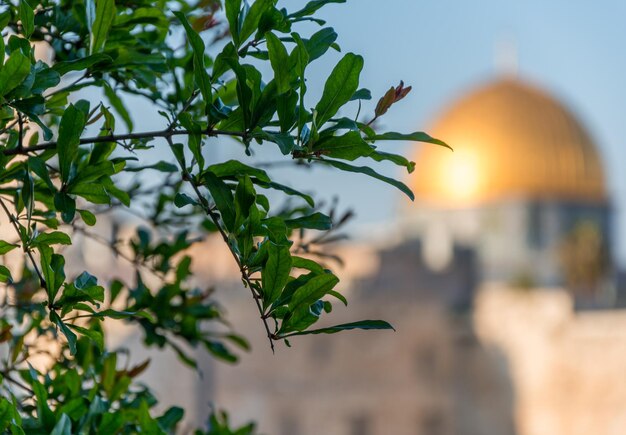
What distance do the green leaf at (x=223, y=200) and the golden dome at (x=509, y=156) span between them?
2259 cm

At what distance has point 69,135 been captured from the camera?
139 cm

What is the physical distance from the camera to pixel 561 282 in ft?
73.4

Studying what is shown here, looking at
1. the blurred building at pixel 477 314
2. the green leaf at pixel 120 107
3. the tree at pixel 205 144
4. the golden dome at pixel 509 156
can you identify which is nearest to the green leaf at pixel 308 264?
the tree at pixel 205 144

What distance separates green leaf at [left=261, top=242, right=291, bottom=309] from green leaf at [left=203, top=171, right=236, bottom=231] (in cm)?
7

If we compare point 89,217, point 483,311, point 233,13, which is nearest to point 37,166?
point 89,217

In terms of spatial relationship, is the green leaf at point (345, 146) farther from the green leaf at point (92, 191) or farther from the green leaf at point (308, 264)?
the green leaf at point (92, 191)

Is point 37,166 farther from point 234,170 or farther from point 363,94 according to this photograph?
point 363,94

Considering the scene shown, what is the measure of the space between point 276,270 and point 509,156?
76.3 ft

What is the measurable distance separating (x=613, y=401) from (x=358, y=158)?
1836cm

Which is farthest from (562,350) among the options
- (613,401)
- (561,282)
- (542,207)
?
(542,207)

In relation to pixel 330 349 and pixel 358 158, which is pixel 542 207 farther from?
pixel 358 158

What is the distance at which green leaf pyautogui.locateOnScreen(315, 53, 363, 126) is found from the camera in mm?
1351

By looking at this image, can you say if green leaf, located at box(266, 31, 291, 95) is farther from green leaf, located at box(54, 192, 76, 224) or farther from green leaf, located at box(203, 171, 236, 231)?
green leaf, located at box(54, 192, 76, 224)

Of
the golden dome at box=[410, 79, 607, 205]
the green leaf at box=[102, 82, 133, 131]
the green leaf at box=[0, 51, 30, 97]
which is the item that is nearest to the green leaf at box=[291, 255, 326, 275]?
the green leaf at box=[0, 51, 30, 97]
